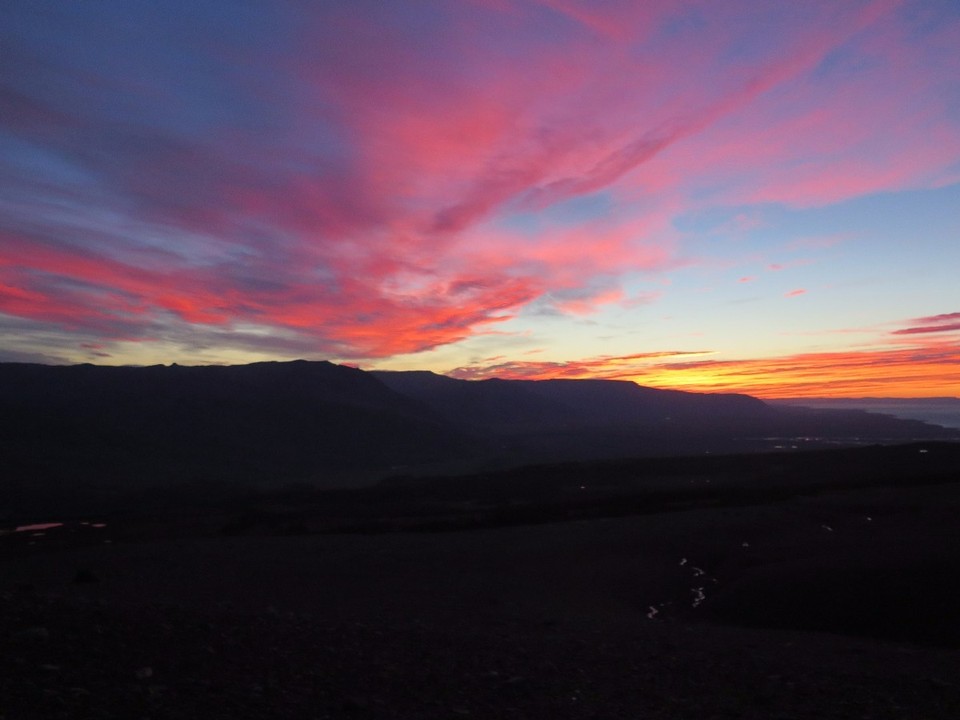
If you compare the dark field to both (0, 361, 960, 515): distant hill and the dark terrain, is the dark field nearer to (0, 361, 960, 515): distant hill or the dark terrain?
the dark terrain

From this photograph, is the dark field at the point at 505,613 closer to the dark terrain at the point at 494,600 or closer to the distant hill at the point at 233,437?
the dark terrain at the point at 494,600

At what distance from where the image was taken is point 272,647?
9164 mm

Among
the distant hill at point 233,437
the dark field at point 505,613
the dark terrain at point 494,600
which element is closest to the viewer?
the dark field at point 505,613

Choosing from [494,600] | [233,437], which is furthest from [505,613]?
[233,437]

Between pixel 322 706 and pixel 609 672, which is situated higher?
pixel 322 706

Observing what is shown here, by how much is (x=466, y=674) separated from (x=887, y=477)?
49731 millimetres

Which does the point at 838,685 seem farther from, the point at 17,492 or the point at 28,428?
the point at 28,428

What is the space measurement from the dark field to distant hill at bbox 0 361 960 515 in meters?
28.8

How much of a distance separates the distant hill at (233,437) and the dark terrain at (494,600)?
967 centimetres

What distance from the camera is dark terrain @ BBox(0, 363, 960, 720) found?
7824 mm

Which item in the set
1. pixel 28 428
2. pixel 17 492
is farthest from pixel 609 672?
pixel 28 428

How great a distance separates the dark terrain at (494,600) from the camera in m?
7.82

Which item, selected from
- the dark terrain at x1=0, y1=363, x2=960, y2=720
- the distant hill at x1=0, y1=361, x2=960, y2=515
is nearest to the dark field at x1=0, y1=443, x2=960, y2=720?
the dark terrain at x1=0, y1=363, x2=960, y2=720

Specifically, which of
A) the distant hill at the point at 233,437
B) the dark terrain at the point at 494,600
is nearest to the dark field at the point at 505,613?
the dark terrain at the point at 494,600
